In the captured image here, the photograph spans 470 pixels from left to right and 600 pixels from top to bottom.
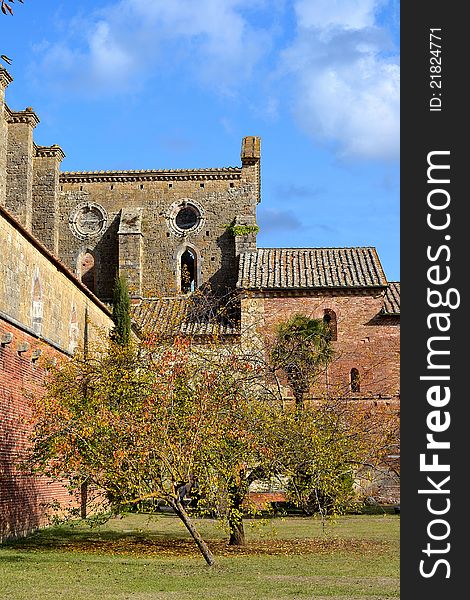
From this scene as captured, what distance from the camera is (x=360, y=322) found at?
132ft

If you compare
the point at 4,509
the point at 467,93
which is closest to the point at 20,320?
the point at 4,509

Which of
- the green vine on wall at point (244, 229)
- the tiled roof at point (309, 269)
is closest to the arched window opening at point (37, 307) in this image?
the tiled roof at point (309, 269)

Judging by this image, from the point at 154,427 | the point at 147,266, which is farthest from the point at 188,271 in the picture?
the point at 154,427

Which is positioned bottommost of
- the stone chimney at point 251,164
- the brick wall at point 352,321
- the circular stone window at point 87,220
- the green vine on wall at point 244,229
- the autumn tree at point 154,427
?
the autumn tree at point 154,427

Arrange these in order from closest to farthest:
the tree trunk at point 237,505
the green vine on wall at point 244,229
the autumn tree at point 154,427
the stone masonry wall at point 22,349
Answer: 1. the autumn tree at point 154,427
2. the tree trunk at point 237,505
3. the stone masonry wall at point 22,349
4. the green vine on wall at point 244,229

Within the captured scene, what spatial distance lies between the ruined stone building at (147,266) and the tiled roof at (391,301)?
94mm

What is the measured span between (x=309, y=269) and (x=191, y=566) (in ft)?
89.1

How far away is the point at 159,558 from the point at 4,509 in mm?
3606

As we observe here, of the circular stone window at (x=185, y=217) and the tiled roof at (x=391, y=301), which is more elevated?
the circular stone window at (x=185, y=217)

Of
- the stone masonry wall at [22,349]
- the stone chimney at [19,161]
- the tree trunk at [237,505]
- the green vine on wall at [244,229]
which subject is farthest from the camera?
the green vine on wall at [244,229]

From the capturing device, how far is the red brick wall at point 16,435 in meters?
18.0

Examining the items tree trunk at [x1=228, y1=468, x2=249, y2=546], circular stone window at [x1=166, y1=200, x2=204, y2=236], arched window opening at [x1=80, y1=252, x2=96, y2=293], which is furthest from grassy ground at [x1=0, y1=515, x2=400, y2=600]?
circular stone window at [x1=166, y1=200, x2=204, y2=236]

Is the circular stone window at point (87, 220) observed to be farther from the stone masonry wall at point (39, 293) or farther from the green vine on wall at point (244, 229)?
the stone masonry wall at point (39, 293)

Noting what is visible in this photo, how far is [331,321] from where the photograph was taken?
40.3 metres
